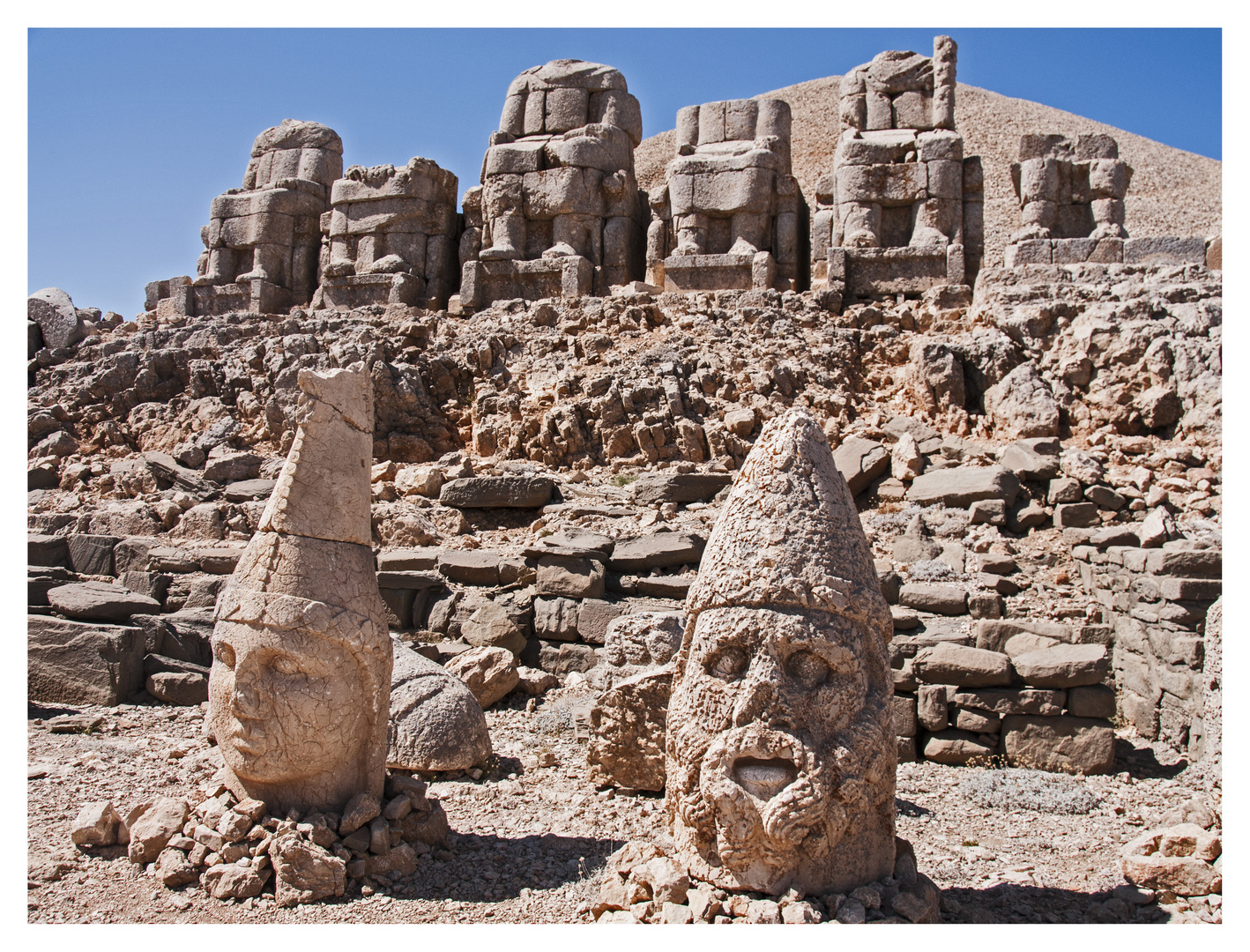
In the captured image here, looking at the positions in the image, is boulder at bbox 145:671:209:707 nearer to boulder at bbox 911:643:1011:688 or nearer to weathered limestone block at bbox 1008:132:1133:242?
boulder at bbox 911:643:1011:688

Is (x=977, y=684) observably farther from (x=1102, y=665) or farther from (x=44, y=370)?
(x=44, y=370)

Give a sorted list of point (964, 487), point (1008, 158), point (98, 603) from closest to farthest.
→ 1. point (98, 603)
2. point (964, 487)
3. point (1008, 158)

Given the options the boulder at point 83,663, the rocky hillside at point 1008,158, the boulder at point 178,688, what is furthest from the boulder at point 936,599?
the rocky hillside at point 1008,158

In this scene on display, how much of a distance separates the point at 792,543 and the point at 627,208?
1094cm

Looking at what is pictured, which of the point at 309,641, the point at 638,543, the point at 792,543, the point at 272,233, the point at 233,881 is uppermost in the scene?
the point at 272,233

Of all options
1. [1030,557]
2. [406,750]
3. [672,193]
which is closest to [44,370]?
[672,193]

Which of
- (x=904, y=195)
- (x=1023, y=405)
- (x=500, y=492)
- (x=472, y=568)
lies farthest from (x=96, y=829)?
(x=904, y=195)

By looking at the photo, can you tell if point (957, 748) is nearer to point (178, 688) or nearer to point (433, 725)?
point (433, 725)

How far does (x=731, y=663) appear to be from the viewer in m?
3.28

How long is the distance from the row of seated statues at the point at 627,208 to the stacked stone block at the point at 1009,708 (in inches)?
270

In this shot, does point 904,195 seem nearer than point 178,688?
No

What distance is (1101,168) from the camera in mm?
11609

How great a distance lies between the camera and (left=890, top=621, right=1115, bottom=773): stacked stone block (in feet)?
18.5

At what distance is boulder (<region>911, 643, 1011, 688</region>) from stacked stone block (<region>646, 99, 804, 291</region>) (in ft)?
23.6
